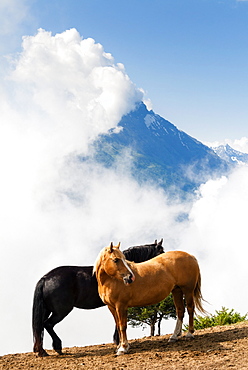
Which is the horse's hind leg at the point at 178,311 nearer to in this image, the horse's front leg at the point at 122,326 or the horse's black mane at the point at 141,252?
the horse's black mane at the point at 141,252

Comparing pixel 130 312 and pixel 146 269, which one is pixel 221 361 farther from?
pixel 130 312

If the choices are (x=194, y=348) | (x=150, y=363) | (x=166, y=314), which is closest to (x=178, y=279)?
(x=194, y=348)

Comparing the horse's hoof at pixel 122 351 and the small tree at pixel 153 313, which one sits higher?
the small tree at pixel 153 313

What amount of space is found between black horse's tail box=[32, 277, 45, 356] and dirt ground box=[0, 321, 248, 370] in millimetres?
342

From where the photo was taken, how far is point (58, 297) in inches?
357

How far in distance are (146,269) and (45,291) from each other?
2602mm

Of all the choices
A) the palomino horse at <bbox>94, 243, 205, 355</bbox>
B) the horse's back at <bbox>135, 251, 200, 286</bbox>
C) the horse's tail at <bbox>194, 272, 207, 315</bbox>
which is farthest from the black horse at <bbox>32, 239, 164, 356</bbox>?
the horse's tail at <bbox>194, 272, 207, 315</bbox>

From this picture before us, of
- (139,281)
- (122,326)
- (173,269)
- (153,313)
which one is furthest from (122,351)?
(153,313)

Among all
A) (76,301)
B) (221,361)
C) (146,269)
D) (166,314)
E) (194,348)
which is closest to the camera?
(221,361)

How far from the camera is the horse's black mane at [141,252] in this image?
10.2 metres

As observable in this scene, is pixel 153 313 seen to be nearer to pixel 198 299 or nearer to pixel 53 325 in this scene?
pixel 198 299

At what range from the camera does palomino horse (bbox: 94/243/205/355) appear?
8.30 meters

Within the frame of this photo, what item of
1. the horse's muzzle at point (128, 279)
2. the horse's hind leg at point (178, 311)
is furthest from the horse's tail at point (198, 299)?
the horse's muzzle at point (128, 279)

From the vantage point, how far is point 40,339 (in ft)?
29.9
